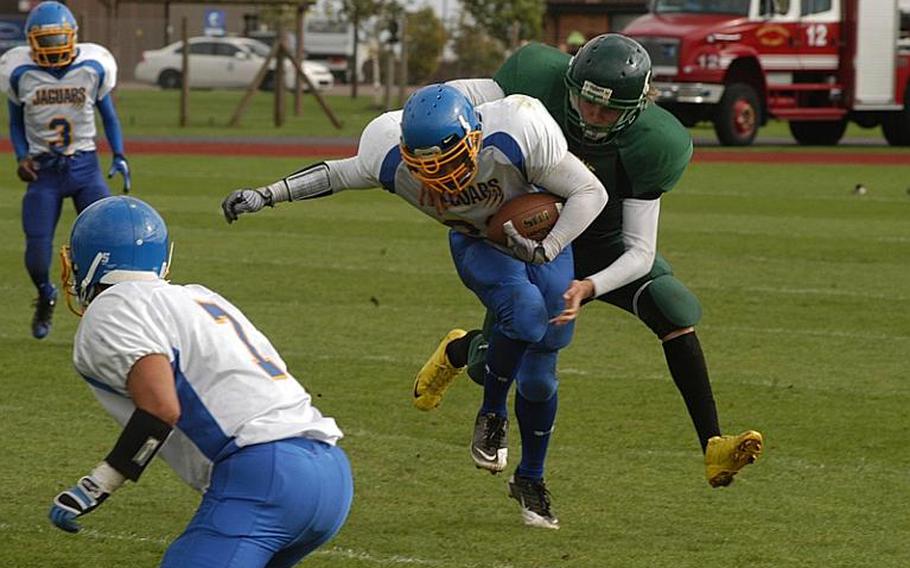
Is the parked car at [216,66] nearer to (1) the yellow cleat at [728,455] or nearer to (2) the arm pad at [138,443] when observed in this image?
(1) the yellow cleat at [728,455]

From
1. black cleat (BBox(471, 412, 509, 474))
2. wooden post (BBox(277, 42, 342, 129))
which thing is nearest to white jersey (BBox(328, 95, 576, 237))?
black cleat (BBox(471, 412, 509, 474))

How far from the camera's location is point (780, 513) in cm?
602

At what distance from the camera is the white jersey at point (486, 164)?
5.41 meters

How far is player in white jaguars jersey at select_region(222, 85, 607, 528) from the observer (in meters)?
5.18

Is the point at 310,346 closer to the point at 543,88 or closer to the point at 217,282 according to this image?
the point at 217,282

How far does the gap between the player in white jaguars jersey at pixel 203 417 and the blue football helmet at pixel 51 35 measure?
565cm

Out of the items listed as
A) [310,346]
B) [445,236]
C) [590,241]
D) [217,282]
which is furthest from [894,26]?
[590,241]

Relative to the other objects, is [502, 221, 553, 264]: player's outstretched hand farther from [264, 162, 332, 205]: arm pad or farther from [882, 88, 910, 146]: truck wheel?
[882, 88, 910, 146]: truck wheel

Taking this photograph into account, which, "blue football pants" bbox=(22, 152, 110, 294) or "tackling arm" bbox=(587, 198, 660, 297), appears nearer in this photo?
"tackling arm" bbox=(587, 198, 660, 297)

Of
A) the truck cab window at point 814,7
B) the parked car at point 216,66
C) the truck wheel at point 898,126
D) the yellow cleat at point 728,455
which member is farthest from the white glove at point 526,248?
the parked car at point 216,66

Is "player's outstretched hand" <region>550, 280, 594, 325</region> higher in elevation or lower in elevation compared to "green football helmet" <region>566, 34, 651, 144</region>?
lower

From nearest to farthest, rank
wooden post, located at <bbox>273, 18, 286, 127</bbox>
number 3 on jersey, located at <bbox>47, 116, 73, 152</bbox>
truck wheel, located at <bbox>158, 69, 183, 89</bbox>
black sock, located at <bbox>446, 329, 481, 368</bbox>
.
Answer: black sock, located at <bbox>446, 329, 481, 368</bbox> → number 3 on jersey, located at <bbox>47, 116, 73, 152</bbox> → wooden post, located at <bbox>273, 18, 286, 127</bbox> → truck wheel, located at <bbox>158, 69, 183, 89</bbox>

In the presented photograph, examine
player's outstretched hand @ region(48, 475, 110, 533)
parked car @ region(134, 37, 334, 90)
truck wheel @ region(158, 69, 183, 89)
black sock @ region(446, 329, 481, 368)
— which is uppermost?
player's outstretched hand @ region(48, 475, 110, 533)

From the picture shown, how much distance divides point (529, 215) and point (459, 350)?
1.19 meters
